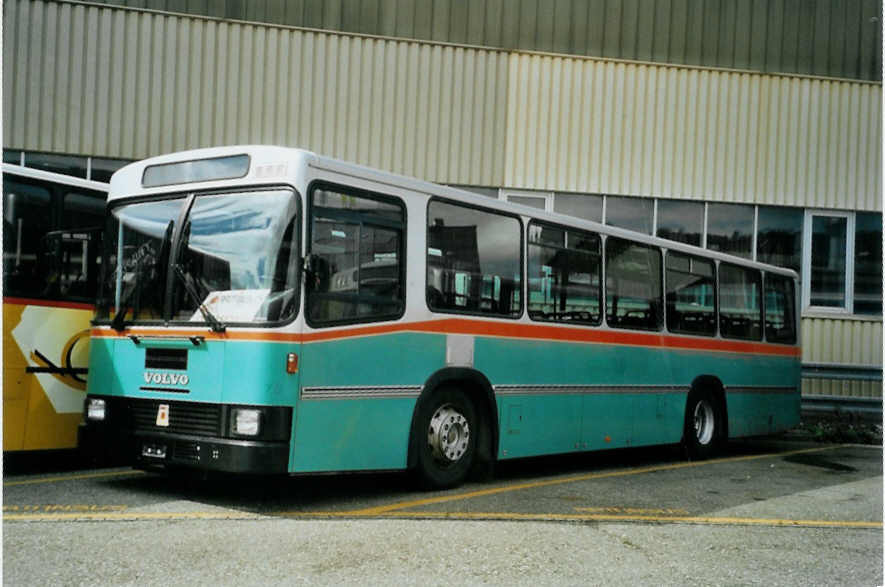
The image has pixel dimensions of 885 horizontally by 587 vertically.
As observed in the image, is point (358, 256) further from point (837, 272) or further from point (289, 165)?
point (837, 272)

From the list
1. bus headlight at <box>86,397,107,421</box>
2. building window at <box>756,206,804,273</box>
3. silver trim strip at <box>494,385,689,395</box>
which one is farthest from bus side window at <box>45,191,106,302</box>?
building window at <box>756,206,804,273</box>

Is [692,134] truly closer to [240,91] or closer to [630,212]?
[630,212]

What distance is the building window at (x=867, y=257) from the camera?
1872cm

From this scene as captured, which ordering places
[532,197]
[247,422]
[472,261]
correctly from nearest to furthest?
[247,422], [472,261], [532,197]

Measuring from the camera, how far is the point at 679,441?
12758 millimetres

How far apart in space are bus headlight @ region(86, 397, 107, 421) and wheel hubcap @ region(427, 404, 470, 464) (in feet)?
9.11

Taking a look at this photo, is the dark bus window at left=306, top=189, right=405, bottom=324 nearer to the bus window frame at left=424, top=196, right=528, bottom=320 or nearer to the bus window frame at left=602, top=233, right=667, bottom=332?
the bus window frame at left=424, top=196, right=528, bottom=320

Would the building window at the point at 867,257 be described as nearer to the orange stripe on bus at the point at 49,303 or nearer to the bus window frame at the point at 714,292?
the bus window frame at the point at 714,292

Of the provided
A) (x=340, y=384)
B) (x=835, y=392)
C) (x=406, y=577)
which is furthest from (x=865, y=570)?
(x=835, y=392)

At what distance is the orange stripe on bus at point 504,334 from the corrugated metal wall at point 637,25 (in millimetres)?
6319

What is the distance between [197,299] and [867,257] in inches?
586

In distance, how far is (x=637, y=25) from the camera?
17922 millimetres

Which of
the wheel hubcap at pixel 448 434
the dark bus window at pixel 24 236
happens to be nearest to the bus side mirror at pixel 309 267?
the wheel hubcap at pixel 448 434

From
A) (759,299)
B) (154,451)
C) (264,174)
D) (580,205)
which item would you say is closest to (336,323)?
(264,174)
